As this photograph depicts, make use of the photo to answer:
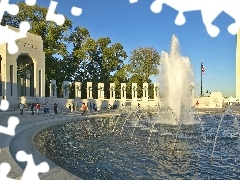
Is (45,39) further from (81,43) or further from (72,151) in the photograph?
(72,151)

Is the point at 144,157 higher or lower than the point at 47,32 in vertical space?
lower

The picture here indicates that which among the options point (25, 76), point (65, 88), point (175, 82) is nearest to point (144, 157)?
point (175, 82)

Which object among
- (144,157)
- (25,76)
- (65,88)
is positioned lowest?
(144,157)

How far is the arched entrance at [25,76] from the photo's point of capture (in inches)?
1770

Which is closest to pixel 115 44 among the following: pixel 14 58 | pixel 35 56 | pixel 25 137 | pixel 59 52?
pixel 59 52

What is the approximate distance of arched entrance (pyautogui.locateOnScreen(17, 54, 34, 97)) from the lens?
4497 cm

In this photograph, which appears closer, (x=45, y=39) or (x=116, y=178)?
(x=116, y=178)

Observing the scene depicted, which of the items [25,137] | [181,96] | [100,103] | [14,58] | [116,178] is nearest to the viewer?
[116,178]

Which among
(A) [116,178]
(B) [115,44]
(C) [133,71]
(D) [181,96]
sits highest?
(B) [115,44]

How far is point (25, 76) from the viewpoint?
1804 inches

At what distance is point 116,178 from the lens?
7.35 m

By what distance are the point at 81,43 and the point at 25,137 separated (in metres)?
44.8

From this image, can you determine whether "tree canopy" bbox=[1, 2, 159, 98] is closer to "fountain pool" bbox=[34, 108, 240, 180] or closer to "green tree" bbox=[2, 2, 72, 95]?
"green tree" bbox=[2, 2, 72, 95]

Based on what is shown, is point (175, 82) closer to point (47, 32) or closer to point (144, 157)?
point (144, 157)
